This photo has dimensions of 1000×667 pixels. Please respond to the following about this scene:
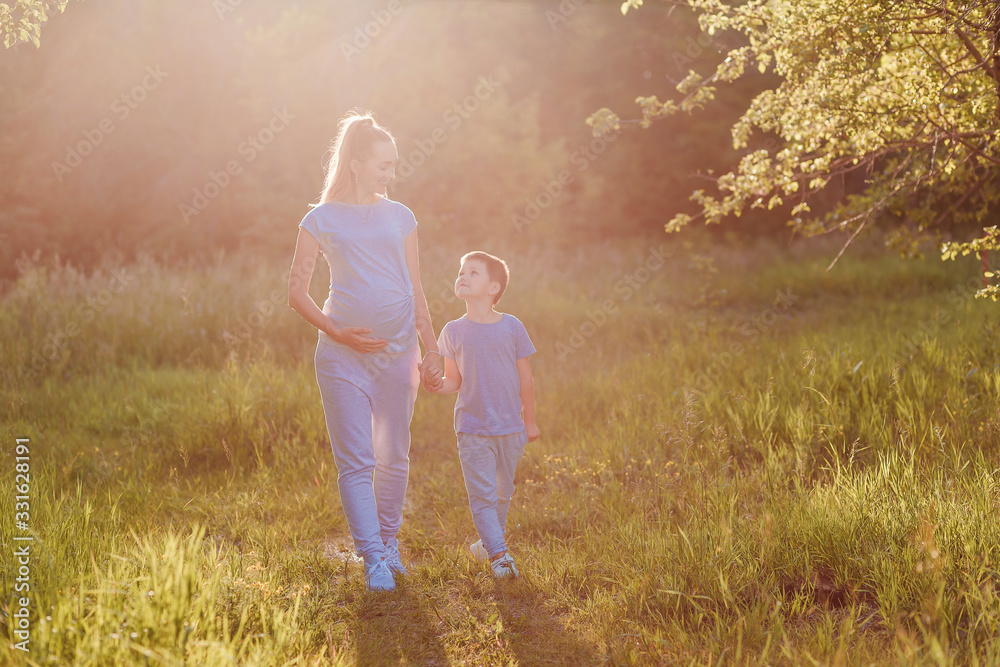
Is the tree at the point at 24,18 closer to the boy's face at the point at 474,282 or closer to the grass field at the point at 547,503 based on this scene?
the grass field at the point at 547,503

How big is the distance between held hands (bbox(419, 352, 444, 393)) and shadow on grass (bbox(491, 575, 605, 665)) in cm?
104

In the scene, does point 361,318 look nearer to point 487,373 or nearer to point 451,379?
point 451,379

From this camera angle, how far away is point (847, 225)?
6.71 metres

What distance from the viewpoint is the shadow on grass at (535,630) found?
327cm

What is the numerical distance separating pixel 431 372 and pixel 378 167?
3.46ft

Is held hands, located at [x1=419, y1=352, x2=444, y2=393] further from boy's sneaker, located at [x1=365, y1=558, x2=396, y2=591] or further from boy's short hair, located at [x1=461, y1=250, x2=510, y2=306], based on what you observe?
boy's sneaker, located at [x1=365, y1=558, x2=396, y2=591]

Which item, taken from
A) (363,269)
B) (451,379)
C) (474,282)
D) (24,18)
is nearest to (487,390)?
(451,379)

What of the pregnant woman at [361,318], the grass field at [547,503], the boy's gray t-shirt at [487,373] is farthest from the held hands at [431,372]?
the grass field at [547,503]

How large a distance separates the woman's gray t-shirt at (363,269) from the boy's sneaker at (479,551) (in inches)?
46.3

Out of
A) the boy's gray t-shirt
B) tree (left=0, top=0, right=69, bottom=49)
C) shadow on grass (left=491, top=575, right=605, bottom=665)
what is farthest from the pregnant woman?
tree (left=0, top=0, right=69, bottom=49)

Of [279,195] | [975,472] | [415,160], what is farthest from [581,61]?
[975,472]

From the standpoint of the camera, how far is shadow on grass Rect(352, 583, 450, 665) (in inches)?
129

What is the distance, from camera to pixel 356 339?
146 inches

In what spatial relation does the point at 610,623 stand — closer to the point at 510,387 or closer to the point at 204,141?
the point at 510,387
